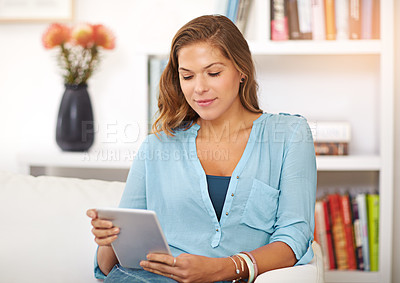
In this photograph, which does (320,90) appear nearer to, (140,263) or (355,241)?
(355,241)

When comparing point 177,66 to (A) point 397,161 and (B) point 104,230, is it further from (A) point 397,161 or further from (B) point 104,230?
(A) point 397,161

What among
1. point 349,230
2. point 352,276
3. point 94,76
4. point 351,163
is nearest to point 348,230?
point 349,230

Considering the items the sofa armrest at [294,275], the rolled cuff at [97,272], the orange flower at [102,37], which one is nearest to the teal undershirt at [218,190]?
the sofa armrest at [294,275]

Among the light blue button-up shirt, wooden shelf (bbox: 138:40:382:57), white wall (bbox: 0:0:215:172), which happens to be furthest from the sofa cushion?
wooden shelf (bbox: 138:40:382:57)

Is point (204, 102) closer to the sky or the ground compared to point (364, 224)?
closer to the sky

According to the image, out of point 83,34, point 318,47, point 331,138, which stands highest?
point 83,34

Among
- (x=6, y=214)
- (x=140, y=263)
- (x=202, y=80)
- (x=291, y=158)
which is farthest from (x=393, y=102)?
(x=6, y=214)

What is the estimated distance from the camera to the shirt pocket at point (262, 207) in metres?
1.32

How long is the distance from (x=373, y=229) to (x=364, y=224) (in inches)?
1.6

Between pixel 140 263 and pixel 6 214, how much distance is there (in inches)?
22.9

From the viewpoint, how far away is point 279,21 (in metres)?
1.94

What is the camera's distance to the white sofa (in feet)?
4.77

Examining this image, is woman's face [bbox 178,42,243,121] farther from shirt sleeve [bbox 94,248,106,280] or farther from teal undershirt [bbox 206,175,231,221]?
shirt sleeve [bbox 94,248,106,280]

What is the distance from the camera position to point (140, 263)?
3.88 feet
